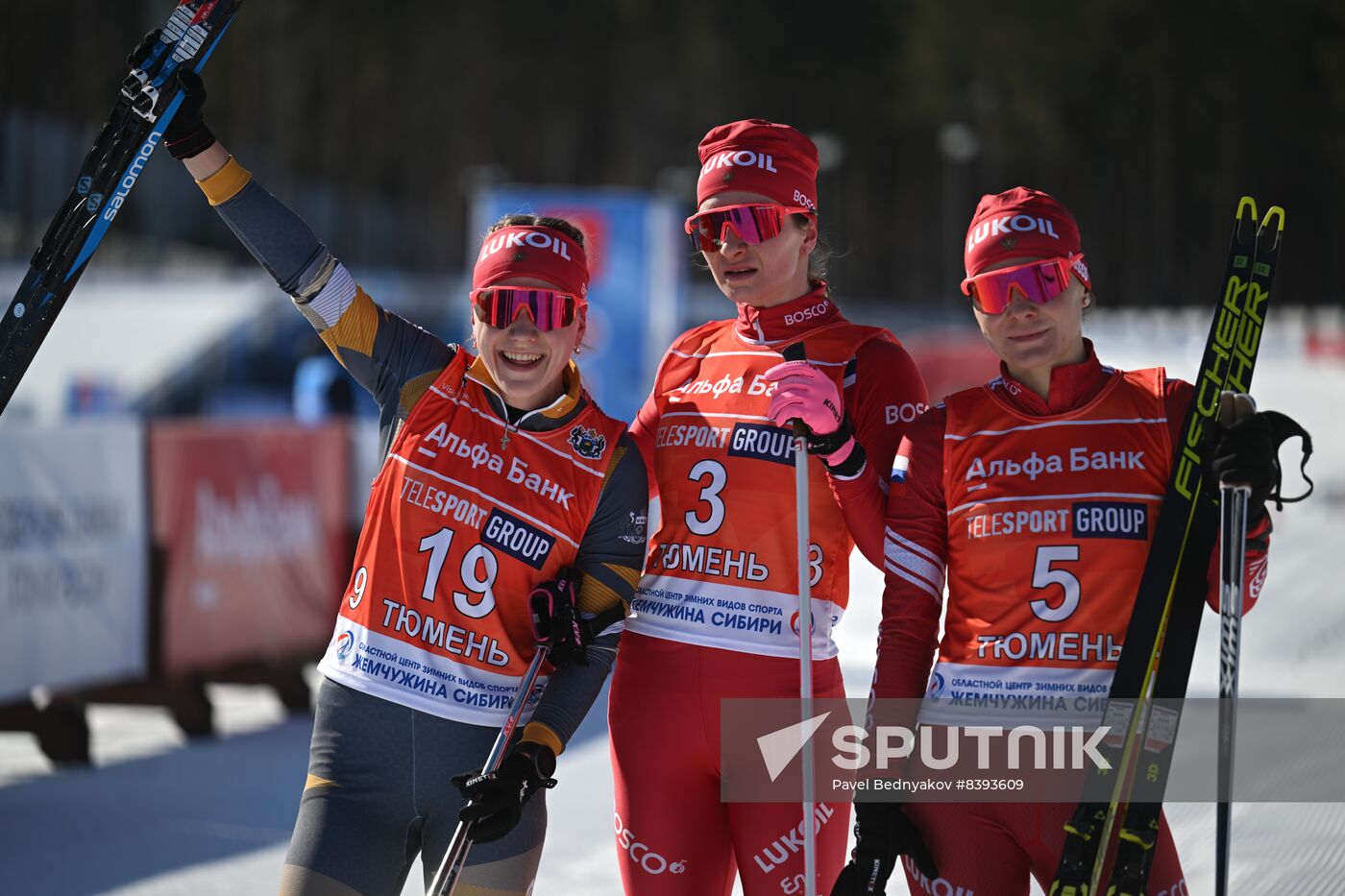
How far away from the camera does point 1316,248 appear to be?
3866cm

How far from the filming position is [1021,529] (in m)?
2.88

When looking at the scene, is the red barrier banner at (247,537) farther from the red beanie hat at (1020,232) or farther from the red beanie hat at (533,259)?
the red beanie hat at (1020,232)

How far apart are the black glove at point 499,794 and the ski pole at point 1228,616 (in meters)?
1.31

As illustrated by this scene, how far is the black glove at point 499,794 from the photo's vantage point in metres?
2.85

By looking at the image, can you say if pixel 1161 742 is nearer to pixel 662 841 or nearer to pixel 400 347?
pixel 662 841

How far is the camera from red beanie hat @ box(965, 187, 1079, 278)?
2979 millimetres

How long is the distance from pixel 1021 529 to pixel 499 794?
112cm

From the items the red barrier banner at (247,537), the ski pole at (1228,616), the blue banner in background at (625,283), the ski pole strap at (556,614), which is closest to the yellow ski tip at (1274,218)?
the ski pole at (1228,616)

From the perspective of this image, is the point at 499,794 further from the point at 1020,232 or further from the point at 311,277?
the point at 1020,232

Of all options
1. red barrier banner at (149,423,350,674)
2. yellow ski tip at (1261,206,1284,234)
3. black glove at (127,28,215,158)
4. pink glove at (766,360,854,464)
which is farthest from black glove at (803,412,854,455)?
red barrier banner at (149,423,350,674)

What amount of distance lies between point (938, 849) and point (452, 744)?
99cm

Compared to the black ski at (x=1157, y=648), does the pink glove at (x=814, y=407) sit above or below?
above

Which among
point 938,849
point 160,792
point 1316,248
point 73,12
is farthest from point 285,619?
point 73,12

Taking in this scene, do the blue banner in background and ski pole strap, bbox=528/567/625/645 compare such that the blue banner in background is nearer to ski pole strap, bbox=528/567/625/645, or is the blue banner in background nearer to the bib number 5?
ski pole strap, bbox=528/567/625/645
